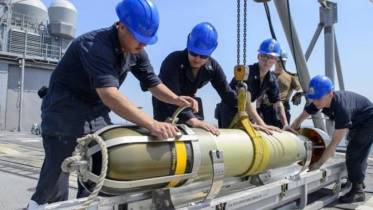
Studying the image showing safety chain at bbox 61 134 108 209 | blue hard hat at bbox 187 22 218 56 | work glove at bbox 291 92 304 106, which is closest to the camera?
safety chain at bbox 61 134 108 209

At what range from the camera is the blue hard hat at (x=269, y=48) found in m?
4.50

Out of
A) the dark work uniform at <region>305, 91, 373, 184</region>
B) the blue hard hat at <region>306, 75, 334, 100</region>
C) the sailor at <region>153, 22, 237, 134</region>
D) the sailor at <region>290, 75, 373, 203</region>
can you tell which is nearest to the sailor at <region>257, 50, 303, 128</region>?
the sailor at <region>290, 75, 373, 203</region>

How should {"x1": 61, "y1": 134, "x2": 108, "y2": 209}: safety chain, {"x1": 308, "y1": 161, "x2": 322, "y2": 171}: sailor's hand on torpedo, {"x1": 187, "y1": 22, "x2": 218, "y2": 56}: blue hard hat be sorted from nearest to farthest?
1. {"x1": 61, "y1": 134, "x2": 108, "y2": 209}: safety chain
2. {"x1": 187, "y1": 22, "x2": 218, "y2": 56}: blue hard hat
3. {"x1": 308, "y1": 161, "x2": 322, "y2": 171}: sailor's hand on torpedo

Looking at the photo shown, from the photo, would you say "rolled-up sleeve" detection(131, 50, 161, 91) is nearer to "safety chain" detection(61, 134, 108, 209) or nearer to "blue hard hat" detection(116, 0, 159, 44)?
"blue hard hat" detection(116, 0, 159, 44)

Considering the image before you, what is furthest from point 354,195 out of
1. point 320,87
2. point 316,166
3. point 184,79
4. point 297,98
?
point 184,79

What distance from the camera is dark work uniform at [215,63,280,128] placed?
449cm


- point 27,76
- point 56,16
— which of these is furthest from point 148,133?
point 56,16

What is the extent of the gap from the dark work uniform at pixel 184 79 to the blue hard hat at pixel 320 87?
3.36 ft

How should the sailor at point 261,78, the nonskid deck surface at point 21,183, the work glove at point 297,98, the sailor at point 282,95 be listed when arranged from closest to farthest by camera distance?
the nonskid deck surface at point 21,183
the sailor at point 261,78
the sailor at point 282,95
the work glove at point 297,98

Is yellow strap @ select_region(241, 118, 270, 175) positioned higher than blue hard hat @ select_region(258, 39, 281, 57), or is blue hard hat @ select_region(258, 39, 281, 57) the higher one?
blue hard hat @ select_region(258, 39, 281, 57)

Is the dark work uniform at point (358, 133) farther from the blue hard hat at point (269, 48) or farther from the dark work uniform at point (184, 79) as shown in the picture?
the dark work uniform at point (184, 79)

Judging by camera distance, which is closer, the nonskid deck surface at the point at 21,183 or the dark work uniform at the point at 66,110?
the dark work uniform at the point at 66,110

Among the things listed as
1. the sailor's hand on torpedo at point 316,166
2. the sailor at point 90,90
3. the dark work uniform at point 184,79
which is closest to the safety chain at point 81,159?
the sailor at point 90,90

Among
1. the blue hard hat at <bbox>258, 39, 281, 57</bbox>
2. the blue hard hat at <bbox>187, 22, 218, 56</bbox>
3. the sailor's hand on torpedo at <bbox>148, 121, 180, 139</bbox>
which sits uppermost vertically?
the blue hard hat at <bbox>258, 39, 281, 57</bbox>
